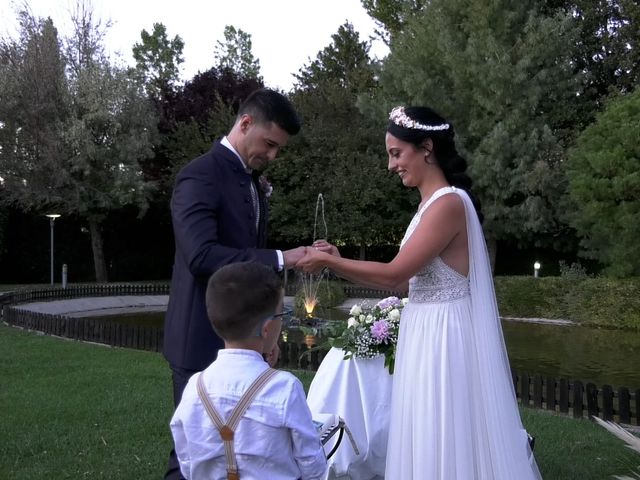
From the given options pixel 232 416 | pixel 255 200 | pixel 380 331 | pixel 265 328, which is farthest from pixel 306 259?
pixel 380 331

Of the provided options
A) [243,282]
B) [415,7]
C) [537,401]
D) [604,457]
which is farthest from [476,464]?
[415,7]

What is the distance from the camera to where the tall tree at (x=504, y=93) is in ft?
80.7

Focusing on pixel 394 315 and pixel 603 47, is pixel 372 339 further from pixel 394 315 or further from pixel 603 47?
pixel 603 47

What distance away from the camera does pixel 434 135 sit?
3381 millimetres

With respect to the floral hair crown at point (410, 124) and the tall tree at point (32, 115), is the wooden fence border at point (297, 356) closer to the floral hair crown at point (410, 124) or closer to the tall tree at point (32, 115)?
the floral hair crown at point (410, 124)

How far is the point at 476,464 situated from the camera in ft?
10.5

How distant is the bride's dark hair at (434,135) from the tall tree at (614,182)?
1712 centimetres

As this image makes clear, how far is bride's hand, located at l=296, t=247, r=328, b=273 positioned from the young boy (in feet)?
1.88

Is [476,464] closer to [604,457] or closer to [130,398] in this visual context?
[604,457]

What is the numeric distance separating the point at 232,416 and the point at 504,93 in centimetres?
2438

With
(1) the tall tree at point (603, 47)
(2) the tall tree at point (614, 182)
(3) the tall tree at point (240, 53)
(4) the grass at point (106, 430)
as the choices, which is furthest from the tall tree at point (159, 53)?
(4) the grass at point (106, 430)

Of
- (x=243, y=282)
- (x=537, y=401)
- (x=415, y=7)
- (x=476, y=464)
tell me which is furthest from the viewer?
(x=415, y=7)

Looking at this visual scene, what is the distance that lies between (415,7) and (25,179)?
58.0 ft

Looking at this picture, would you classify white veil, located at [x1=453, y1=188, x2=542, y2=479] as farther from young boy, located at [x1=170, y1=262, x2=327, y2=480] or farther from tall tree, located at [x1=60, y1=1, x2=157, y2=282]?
tall tree, located at [x1=60, y1=1, x2=157, y2=282]
